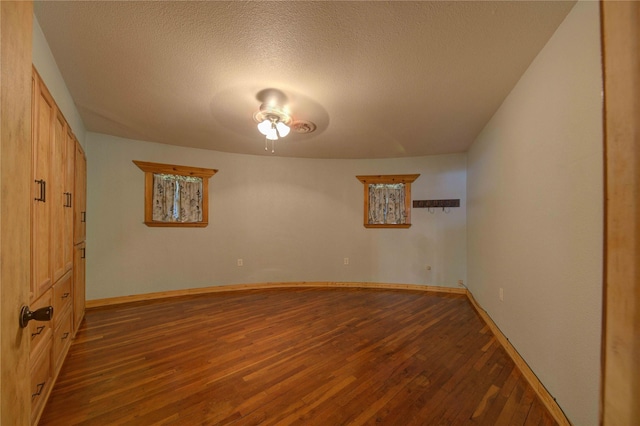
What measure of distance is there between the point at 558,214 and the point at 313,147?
2917 mm

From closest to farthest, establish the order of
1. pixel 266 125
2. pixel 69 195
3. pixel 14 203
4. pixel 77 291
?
pixel 14 203 < pixel 69 195 < pixel 266 125 < pixel 77 291

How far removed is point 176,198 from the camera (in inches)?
140

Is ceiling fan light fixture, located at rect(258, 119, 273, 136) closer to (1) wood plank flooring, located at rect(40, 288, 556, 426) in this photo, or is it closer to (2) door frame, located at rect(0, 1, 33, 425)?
(2) door frame, located at rect(0, 1, 33, 425)

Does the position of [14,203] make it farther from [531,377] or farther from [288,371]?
[531,377]

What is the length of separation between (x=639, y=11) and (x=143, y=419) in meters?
2.54

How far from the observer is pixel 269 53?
1550mm

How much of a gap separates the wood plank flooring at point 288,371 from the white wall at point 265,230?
0.75 meters

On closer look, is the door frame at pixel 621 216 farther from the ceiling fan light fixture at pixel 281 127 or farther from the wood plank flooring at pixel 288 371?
the ceiling fan light fixture at pixel 281 127

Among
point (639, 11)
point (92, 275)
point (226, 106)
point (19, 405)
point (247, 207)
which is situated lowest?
point (92, 275)

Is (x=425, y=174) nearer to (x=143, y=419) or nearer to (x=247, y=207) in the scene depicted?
(x=247, y=207)

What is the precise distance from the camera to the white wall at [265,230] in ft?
10.4

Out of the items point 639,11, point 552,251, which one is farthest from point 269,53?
point 552,251

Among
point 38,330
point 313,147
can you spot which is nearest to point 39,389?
point 38,330

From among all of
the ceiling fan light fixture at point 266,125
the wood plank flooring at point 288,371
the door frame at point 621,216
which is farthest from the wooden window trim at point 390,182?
the door frame at point 621,216
